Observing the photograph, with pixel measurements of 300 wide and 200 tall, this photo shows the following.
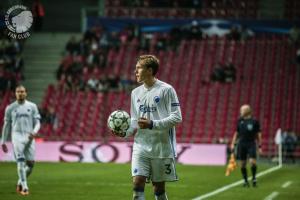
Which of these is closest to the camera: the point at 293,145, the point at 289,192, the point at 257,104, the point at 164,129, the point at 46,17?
the point at 164,129

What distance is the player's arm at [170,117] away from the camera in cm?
1198

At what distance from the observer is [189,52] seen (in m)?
A: 43.1

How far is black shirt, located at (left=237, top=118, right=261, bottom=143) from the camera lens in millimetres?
22812

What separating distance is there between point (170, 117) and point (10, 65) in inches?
1217

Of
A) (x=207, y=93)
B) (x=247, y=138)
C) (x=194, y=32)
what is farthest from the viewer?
(x=194, y=32)

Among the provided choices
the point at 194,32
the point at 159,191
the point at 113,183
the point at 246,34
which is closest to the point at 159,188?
the point at 159,191

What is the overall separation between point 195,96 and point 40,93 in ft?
26.5

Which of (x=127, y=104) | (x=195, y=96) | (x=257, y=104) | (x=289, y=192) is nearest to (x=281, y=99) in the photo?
(x=257, y=104)

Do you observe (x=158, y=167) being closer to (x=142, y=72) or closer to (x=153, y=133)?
(x=153, y=133)

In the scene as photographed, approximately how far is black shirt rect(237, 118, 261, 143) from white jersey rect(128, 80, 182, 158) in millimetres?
10693

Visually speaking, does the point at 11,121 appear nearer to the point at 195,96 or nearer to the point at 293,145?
the point at 293,145
